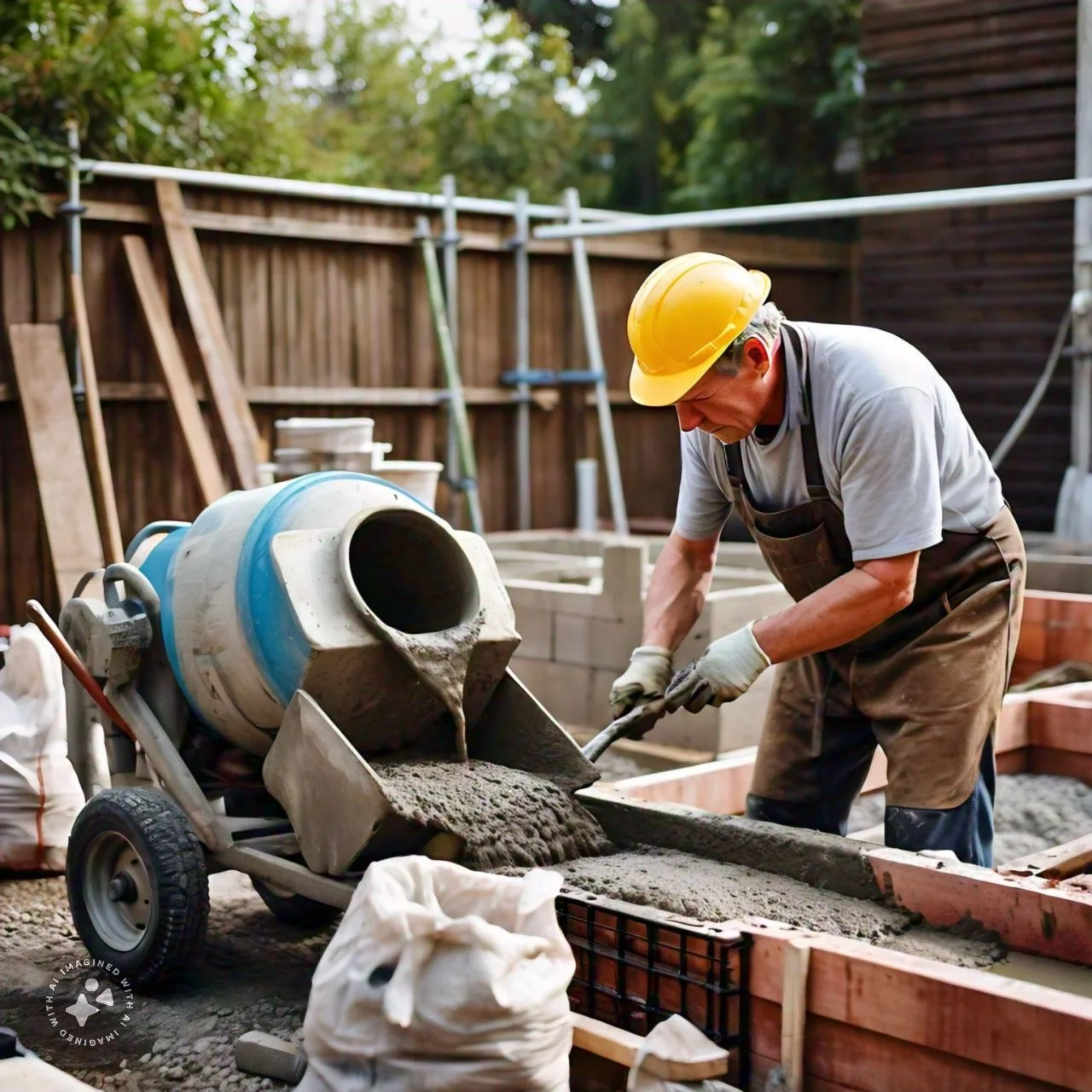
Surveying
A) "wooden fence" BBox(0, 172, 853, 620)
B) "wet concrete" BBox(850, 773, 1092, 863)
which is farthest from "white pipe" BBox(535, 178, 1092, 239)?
"wet concrete" BBox(850, 773, 1092, 863)

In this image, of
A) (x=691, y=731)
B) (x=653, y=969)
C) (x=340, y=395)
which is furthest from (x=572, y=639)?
(x=653, y=969)

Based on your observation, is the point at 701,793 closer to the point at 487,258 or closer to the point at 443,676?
the point at 443,676

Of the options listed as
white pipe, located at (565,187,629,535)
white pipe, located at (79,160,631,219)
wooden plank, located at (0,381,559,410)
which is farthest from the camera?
white pipe, located at (565,187,629,535)

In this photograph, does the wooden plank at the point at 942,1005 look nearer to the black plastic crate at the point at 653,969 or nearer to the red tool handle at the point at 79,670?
the black plastic crate at the point at 653,969

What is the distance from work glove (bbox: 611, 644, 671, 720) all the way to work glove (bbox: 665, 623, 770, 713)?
0.18 meters

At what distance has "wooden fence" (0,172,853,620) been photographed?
26.2 feet

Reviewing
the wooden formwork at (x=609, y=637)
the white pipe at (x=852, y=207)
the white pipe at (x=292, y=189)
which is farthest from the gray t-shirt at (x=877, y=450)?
the white pipe at (x=292, y=189)

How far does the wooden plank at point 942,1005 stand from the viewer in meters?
2.57

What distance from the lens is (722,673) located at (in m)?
3.62

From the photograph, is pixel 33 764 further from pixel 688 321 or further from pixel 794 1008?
pixel 794 1008

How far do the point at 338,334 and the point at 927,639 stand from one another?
255 inches

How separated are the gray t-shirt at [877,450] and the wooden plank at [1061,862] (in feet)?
2.73

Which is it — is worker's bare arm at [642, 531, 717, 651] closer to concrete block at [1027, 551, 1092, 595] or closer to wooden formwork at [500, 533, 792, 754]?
wooden formwork at [500, 533, 792, 754]

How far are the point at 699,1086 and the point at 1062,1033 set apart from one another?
70cm
